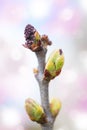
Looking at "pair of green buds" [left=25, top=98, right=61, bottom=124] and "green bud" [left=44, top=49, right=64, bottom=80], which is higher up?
"green bud" [left=44, top=49, right=64, bottom=80]

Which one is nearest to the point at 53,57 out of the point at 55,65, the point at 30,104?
the point at 55,65

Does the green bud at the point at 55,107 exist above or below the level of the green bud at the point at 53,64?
below

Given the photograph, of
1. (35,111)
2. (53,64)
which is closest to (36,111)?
(35,111)

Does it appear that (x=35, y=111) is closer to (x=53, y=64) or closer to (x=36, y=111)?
(x=36, y=111)

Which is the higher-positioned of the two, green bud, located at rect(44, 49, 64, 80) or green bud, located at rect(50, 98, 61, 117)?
green bud, located at rect(44, 49, 64, 80)

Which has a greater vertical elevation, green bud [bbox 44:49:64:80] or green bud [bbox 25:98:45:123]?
green bud [bbox 44:49:64:80]
